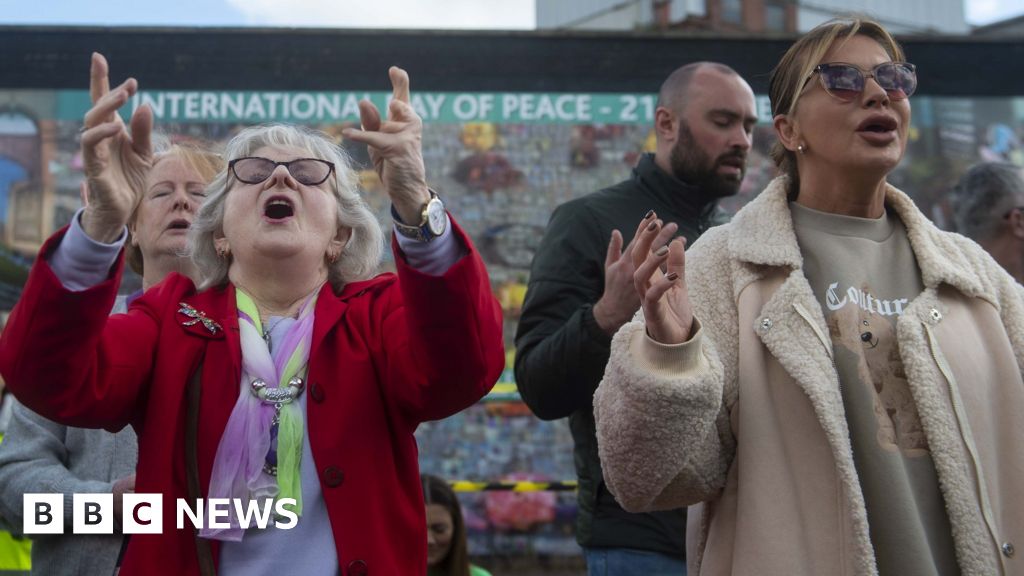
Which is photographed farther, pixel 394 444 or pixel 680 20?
pixel 680 20

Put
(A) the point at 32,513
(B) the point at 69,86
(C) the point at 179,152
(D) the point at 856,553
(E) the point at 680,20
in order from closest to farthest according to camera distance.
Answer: (D) the point at 856,553 → (A) the point at 32,513 → (C) the point at 179,152 → (B) the point at 69,86 → (E) the point at 680,20

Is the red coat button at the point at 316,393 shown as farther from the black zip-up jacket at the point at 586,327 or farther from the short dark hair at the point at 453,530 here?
the short dark hair at the point at 453,530

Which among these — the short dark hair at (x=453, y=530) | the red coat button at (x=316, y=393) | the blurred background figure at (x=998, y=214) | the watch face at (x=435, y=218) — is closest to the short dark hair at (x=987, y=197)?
the blurred background figure at (x=998, y=214)

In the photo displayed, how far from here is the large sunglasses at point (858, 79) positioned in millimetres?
2893

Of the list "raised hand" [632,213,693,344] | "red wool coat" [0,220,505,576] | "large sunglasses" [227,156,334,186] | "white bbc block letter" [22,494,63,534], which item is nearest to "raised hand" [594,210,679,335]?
"raised hand" [632,213,693,344]

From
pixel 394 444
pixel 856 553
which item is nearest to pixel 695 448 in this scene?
pixel 856 553

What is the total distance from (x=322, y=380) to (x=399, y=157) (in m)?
0.55

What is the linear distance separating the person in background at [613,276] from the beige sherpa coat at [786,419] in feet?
1.39

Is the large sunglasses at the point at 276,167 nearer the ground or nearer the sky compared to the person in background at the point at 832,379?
nearer the sky

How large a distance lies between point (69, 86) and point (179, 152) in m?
6.54

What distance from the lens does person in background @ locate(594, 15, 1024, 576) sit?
97.8 inches

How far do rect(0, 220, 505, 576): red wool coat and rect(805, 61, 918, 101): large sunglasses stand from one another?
1025mm

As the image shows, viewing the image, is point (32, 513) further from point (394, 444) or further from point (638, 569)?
point (638, 569)

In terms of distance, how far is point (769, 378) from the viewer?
2.63 meters
